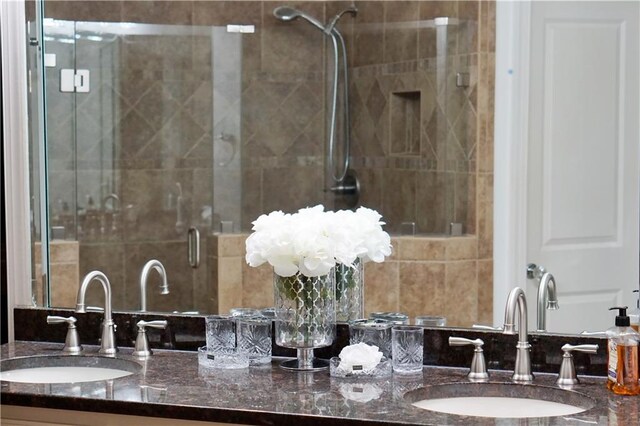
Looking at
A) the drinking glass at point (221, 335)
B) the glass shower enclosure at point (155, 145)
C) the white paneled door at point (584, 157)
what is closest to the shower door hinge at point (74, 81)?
the glass shower enclosure at point (155, 145)

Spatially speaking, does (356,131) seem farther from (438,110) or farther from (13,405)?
(13,405)

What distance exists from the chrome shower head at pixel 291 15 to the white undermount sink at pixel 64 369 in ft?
3.26

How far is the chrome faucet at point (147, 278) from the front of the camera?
9.75ft

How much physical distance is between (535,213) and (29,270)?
1.47m

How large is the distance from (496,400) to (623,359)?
311 mm

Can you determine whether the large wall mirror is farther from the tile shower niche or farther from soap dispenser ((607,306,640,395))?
soap dispenser ((607,306,640,395))

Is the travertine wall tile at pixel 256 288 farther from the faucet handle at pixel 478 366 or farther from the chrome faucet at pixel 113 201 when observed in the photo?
the faucet handle at pixel 478 366

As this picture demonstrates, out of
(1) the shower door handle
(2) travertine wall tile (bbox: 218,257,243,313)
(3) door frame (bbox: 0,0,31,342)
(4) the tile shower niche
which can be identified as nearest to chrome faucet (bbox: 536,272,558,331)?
(4) the tile shower niche

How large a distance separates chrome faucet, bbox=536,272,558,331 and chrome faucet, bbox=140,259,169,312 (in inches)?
→ 40.5

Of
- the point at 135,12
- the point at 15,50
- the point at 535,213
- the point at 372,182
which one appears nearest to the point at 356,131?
the point at 372,182

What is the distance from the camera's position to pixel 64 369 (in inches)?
112

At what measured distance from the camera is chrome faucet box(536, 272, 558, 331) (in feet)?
8.68

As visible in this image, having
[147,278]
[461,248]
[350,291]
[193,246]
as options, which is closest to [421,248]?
[461,248]

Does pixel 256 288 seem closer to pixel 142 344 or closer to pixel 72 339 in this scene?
pixel 142 344
